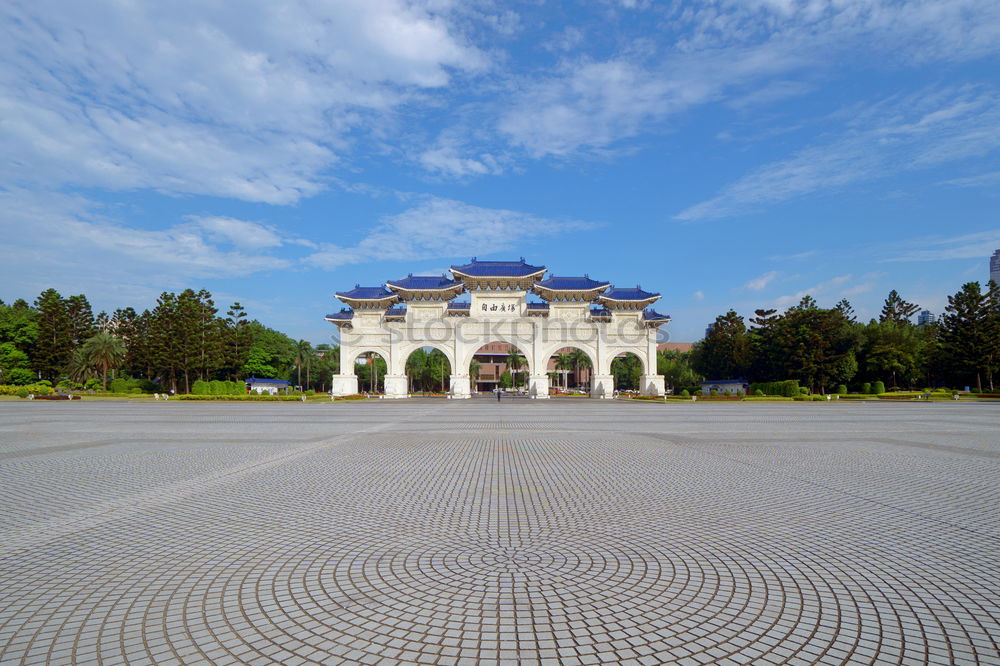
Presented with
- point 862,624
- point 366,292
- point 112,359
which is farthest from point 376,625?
point 112,359

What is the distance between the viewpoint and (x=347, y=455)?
9578 millimetres

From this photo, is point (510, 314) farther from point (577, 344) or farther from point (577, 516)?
point (577, 516)

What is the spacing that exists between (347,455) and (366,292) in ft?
113

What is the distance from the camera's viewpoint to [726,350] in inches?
2018

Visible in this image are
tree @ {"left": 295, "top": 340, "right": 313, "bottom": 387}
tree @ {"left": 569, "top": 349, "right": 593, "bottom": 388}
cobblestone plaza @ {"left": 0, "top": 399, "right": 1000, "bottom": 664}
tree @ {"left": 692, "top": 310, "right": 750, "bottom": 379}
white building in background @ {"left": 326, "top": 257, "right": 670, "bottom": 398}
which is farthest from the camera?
tree @ {"left": 569, "top": 349, "right": 593, "bottom": 388}

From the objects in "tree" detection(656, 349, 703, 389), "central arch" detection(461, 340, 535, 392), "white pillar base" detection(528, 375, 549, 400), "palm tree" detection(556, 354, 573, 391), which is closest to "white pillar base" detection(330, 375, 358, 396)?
"white pillar base" detection(528, 375, 549, 400)

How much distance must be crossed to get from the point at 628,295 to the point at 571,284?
4.73 m

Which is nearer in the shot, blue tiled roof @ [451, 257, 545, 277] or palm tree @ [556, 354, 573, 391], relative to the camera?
blue tiled roof @ [451, 257, 545, 277]

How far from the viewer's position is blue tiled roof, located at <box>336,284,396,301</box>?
4166 cm

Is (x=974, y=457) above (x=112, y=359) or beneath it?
beneath

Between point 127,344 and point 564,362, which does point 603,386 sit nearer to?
point 564,362

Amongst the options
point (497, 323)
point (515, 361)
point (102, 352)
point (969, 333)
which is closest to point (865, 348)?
point (969, 333)

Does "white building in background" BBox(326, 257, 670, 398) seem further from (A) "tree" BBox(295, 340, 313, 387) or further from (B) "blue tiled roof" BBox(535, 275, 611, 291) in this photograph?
(A) "tree" BBox(295, 340, 313, 387)

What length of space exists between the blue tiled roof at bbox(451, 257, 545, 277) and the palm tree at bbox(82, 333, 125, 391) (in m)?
28.2
